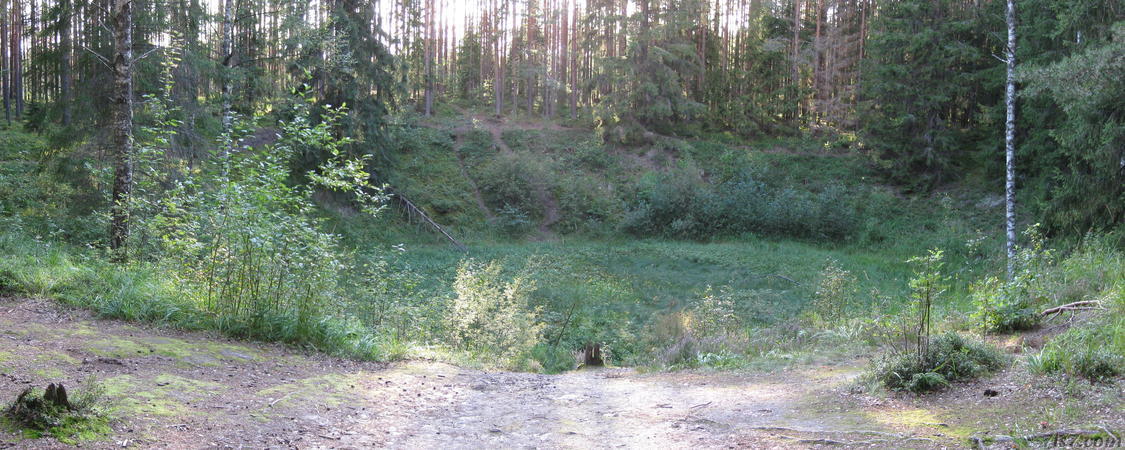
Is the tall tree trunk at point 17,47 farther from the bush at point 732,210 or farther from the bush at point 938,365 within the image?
the bush at point 938,365

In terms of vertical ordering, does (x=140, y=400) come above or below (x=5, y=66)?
below

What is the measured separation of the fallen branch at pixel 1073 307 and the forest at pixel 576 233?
0.19 ft

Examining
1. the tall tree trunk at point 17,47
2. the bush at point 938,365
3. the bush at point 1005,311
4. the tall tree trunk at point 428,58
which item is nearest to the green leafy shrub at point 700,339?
the bush at point 1005,311

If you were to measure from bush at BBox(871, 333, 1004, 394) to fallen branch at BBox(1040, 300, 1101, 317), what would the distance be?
159cm

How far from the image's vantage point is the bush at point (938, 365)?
4.53m

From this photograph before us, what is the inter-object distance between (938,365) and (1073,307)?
2.32 meters

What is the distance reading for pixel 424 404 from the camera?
16.6 feet

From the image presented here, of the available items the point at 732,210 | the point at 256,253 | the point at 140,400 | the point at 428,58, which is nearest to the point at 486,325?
the point at 256,253

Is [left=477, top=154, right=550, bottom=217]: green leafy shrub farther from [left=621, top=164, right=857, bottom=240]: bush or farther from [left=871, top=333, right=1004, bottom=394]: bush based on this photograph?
[left=871, top=333, right=1004, bottom=394]: bush

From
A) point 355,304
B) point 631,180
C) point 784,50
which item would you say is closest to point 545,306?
point 355,304

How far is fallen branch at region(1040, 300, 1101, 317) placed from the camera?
5.64 metres

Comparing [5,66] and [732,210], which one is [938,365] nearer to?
[732,210]

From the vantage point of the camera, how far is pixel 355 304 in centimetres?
905

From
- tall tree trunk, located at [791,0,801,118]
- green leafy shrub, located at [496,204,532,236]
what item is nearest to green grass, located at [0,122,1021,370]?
green leafy shrub, located at [496,204,532,236]
